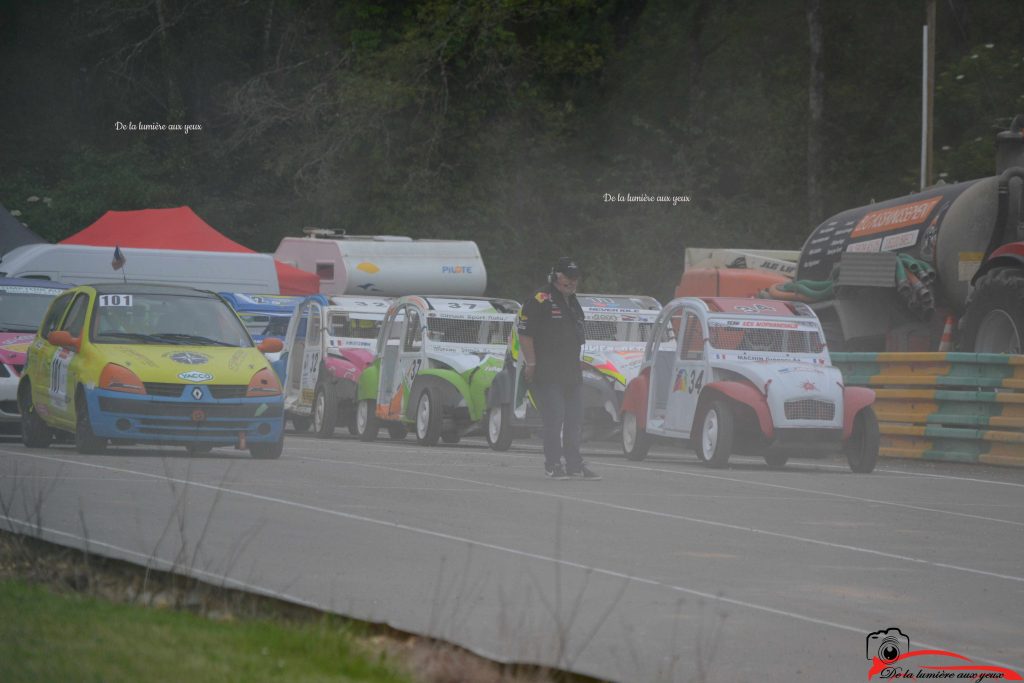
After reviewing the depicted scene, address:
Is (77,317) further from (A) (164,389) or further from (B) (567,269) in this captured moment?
(B) (567,269)

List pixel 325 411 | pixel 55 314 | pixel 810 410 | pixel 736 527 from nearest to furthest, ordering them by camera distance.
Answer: pixel 736 527, pixel 810 410, pixel 55 314, pixel 325 411

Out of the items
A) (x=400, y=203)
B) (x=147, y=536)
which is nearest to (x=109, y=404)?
(x=147, y=536)

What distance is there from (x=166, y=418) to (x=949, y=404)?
898 centimetres

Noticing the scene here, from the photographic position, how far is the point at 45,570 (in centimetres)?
→ 769

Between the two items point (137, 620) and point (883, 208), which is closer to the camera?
point (137, 620)

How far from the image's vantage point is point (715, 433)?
18.3m

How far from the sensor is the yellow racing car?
1639 cm

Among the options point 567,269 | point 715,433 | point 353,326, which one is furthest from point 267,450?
point 353,326

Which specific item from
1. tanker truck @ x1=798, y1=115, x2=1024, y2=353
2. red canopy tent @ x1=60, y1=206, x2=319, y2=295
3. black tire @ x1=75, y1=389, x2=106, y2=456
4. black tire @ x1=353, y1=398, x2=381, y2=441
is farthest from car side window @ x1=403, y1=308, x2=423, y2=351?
red canopy tent @ x1=60, y1=206, x2=319, y2=295

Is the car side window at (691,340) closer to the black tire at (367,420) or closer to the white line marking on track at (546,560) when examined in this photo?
the white line marking on track at (546,560)

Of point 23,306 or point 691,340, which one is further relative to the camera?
point 23,306

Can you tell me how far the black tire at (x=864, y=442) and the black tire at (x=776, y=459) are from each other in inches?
29.6

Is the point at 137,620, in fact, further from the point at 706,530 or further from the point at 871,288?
the point at 871,288

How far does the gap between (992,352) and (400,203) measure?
84.7ft
